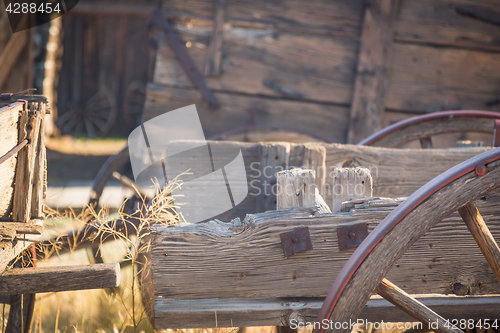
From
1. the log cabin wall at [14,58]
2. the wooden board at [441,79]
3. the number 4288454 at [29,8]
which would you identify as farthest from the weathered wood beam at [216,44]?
the number 4288454 at [29,8]

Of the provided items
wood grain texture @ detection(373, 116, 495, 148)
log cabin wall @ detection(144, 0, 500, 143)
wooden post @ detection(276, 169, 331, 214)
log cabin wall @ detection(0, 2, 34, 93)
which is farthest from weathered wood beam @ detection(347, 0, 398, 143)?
log cabin wall @ detection(0, 2, 34, 93)

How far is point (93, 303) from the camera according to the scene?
2.28 m

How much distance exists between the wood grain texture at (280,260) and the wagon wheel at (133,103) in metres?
7.04

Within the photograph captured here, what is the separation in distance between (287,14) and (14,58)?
14.6ft

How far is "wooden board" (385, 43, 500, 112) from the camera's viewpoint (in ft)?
11.5

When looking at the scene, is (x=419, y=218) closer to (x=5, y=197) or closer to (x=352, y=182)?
(x=352, y=182)

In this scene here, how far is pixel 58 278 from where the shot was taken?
1185mm

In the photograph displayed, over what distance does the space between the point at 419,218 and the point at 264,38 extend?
2899 millimetres

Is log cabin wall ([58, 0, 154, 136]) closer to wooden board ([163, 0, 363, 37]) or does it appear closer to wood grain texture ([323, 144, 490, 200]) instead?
wooden board ([163, 0, 363, 37])

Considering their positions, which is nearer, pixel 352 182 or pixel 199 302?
pixel 199 302

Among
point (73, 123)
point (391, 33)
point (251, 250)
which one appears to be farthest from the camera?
point (73, 123)

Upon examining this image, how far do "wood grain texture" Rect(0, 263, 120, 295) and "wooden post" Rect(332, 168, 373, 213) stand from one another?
2.68 ft

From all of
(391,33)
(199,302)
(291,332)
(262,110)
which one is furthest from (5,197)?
(391,33)

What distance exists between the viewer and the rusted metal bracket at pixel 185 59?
3.41 meters
